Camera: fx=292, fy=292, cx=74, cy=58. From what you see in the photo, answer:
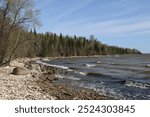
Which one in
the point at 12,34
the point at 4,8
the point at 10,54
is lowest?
the point at 10,54

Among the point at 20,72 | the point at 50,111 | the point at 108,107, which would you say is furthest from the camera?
the point at 20,72

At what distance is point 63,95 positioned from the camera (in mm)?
20562

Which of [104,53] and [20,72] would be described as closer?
[20,72]

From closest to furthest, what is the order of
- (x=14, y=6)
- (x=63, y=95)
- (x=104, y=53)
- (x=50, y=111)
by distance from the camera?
(x=50, y=111)
(x=63, y=95)
(x=14, y=6)
(x=104, y=53)

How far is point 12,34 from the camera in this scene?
38562mm

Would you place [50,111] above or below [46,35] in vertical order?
below

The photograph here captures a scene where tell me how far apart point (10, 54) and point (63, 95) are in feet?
67.1

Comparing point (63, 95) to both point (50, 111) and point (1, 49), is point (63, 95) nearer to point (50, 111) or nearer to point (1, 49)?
point (50, 111)

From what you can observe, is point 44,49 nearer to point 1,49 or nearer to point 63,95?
point 1,49

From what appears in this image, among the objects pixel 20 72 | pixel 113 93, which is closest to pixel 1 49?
pixel 20 72

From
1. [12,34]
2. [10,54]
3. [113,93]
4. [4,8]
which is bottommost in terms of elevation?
[113,93]

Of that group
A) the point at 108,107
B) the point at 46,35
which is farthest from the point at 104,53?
the point at 108,107

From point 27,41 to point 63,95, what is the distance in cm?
1931

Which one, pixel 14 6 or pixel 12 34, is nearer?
pixel 14 6
